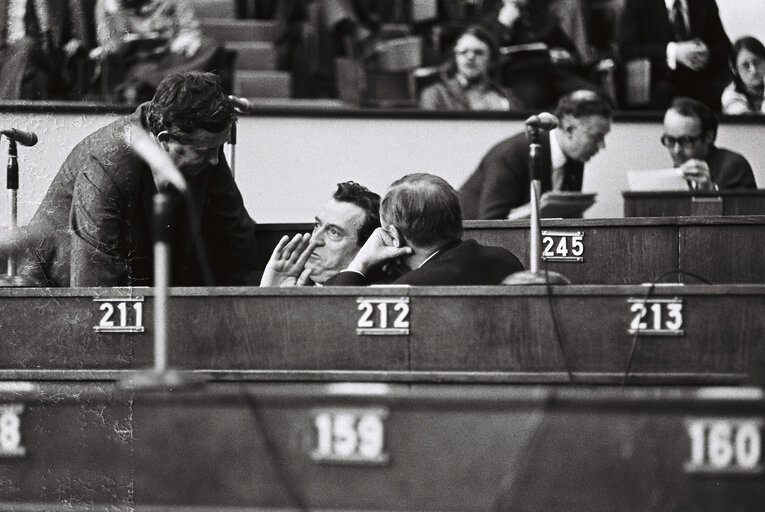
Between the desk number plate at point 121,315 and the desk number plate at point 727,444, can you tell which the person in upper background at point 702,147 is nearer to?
the desk number plate at point 121,315

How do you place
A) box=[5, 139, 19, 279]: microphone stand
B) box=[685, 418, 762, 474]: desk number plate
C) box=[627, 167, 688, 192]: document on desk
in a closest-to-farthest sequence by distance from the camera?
box=[685, 418, 762, 474]: desk number plate
box=[5, 139, 19, 279]: microphone stand
box=[627, 167, 688, 192]: document on desk

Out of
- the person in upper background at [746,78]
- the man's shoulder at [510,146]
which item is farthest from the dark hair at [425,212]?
the person in upper background at [746,78]

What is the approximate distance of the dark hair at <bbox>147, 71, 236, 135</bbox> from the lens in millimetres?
3295

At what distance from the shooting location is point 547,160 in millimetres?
4703

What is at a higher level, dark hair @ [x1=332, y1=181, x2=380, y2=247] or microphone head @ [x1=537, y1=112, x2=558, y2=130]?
microphone head @ [x1=537, y1=112, x2=558, y2=130]

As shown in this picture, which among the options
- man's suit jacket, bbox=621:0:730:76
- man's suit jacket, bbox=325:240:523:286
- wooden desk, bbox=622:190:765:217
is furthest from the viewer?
man's suit jacket, bbox=621:0:730:76

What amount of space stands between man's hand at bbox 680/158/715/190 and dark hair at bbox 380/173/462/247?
177 cm

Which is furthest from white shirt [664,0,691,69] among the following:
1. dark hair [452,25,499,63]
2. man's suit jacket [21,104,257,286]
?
man's suit jacket [21,104,257,286]

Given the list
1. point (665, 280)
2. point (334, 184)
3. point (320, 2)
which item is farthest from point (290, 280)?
point (320, 2)

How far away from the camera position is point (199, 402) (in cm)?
187

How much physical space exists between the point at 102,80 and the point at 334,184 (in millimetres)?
1301

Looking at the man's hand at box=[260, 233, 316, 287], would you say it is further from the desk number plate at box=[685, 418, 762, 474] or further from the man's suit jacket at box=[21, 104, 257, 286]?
the desk number plate at box=[685, 418, 762, 474]

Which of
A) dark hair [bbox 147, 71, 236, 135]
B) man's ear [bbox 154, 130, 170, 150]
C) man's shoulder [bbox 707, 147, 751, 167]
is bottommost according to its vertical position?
man's shoulder [bbox 707, 147, 751, 167]

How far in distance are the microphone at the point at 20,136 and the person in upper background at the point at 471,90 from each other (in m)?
2.80
